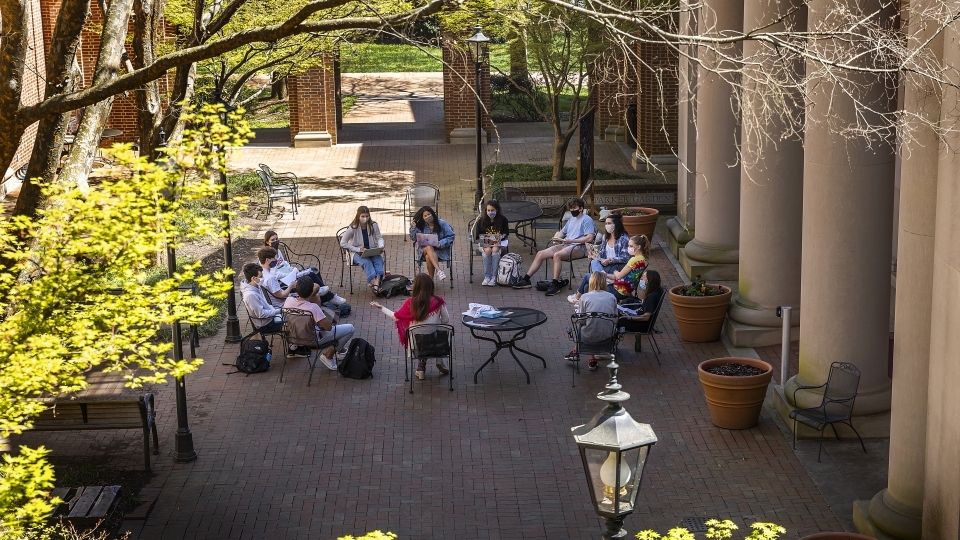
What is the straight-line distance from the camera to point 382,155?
104ft

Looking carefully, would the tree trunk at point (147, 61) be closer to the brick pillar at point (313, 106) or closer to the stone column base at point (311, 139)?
the brick pillar at point (313, 106)

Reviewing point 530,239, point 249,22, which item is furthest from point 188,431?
point 249,22

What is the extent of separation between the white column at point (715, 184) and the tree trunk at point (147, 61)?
316 inches

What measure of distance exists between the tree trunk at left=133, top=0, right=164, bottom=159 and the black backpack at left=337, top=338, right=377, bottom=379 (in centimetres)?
486

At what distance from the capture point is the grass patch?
82.9 feet

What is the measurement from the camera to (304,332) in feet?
45.9

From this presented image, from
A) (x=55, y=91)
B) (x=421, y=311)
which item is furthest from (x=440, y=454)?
(x=55, y=91)

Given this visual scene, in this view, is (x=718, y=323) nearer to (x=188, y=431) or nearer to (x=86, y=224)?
(x=188, y=431)

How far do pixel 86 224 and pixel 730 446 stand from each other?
281 inches

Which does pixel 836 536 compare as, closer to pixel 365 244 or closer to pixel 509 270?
pixel 509 270

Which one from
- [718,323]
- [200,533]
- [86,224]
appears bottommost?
[200,533]

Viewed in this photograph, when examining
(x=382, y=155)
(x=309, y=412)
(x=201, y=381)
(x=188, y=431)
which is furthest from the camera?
(x=382, y=155)

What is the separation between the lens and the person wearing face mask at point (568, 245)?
1781 cm

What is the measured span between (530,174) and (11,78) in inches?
679
